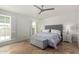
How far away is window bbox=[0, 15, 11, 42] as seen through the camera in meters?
1.41

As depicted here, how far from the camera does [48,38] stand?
1.53 meters

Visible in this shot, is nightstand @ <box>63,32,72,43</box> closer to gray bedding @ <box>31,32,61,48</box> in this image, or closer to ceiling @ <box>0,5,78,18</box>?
gray bedding @ <box>31,32,61,48</box>

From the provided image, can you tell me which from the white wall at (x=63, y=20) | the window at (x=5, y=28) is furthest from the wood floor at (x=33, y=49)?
the white wall at (x=63, y=20)

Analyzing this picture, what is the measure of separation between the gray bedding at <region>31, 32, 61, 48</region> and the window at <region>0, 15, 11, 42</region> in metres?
0.60

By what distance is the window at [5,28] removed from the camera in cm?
141

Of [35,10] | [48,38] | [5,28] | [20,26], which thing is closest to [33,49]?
[48,38]

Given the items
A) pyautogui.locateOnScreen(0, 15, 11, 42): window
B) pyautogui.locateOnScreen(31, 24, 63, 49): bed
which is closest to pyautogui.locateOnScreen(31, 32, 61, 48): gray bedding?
pyautogui.locateOnScreen(31, 24, 63, 49): bed

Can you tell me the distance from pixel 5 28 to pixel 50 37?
3.66 ft

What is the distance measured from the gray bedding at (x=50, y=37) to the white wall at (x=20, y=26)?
22 centimetres

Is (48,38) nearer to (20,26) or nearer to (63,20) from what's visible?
(63,20)

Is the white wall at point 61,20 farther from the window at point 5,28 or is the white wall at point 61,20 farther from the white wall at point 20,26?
the window at point 5,28

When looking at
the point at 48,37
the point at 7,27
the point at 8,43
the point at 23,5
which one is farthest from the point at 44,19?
the point at 8,43

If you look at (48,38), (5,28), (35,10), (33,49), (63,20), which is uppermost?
(35,10)
